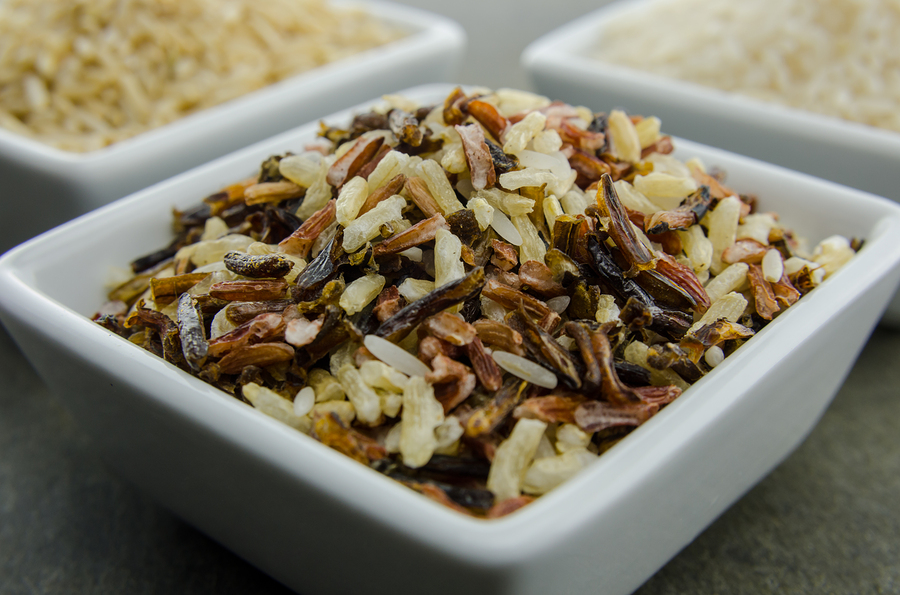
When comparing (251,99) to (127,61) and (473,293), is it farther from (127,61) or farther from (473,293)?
(473,293)

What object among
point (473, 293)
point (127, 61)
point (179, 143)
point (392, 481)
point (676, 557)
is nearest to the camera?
point (392, 481)

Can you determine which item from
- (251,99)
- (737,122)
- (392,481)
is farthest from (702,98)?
(392,481)

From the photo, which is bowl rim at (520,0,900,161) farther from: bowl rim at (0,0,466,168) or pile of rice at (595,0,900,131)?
bowl rim at (0,0,466,168)

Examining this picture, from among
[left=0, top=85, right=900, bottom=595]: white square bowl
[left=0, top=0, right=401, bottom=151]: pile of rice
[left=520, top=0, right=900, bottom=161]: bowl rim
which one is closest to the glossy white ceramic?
[left=520, top=0, right=900, bottom=161]: bowl rim

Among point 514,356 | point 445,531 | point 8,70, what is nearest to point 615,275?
point 514,356

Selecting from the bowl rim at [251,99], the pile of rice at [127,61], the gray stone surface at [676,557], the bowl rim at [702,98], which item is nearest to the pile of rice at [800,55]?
the bowl rim at [702,98]

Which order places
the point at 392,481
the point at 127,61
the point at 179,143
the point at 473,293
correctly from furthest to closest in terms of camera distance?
1. the point at 127,61
2. the point at 179,143
3. the point at 473,293
4. the point at 392,481
